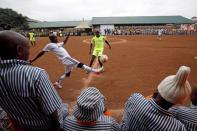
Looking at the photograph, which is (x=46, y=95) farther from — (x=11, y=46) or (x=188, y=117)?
(x=188, y=117)

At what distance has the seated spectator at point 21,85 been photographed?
126cm

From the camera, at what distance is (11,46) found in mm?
1294

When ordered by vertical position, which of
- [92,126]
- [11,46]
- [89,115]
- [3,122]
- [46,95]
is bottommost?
[3,122]

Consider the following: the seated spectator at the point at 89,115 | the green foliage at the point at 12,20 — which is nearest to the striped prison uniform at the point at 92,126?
the seated spectator at the point at 89,115

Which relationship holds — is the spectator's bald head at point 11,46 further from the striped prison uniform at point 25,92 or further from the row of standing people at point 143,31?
the row of standing people at point 143,31

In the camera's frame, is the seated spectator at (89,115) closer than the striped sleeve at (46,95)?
No

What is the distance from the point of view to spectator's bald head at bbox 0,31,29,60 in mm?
1266

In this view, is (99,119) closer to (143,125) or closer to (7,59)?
(143,125)

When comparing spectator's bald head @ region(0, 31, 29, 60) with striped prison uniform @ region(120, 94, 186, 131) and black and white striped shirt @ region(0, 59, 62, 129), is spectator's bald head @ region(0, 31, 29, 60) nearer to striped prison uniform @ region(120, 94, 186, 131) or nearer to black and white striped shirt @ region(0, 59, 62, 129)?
black and white striped shirt @ region(0, 59, 62, 129)

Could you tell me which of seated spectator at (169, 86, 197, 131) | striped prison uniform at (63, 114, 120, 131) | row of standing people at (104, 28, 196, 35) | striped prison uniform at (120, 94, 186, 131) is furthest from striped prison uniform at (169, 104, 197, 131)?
row of standing people at (104, 28, 196, 35)

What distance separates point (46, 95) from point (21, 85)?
0.84 feet

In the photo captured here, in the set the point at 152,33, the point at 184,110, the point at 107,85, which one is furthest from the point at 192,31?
the point at 184,110

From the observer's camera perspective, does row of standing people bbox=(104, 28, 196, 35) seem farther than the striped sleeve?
Yes

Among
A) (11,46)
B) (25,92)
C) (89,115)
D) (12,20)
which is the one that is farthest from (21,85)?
(12,20)
